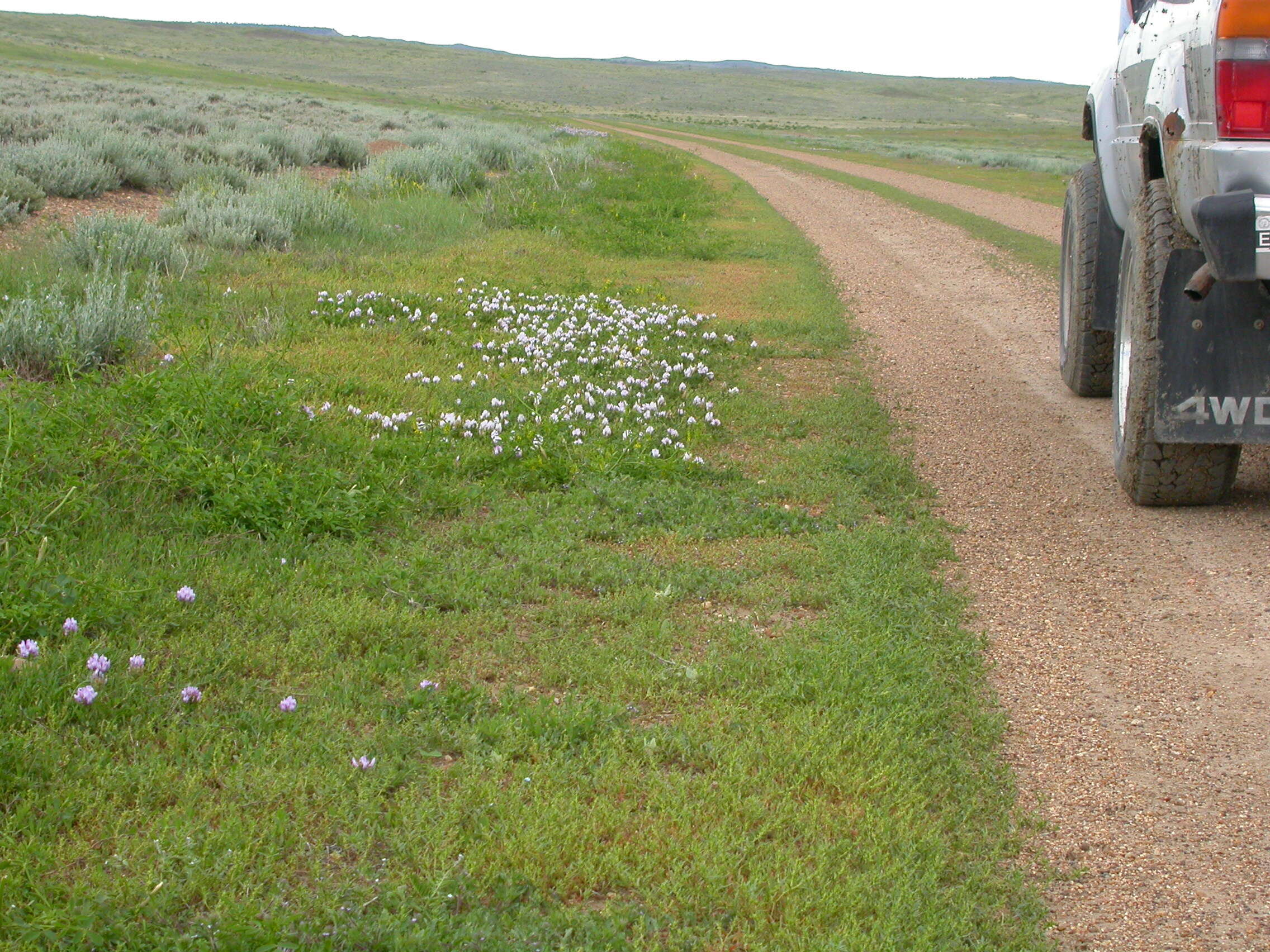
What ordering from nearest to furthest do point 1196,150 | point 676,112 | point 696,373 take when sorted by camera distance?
point 1196,150, point 696,373, point 676,112

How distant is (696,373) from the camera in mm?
7945

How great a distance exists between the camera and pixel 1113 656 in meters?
4.02

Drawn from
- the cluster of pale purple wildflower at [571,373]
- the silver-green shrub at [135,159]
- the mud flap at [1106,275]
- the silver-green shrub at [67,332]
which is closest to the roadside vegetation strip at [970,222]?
the mud flap at [1106,275]

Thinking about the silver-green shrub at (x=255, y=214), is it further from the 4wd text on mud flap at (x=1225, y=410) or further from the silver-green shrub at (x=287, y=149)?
the 4wd text on mud flap at (x=1225, y=410)

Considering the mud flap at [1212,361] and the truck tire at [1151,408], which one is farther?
the truck tire at [1151,408]

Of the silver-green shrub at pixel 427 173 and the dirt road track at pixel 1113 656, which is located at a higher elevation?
the silver-green shrub at pixel 427 173

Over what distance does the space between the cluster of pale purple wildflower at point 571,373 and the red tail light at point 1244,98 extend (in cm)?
278

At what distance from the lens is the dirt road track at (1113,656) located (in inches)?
111

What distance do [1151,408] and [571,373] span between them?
3.60 meters

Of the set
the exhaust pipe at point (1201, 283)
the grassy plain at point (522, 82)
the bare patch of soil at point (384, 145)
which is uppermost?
the grassy plain at point (522, 82)

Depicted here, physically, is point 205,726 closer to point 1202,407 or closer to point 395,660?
point 395,660

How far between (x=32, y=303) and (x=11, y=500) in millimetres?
2600

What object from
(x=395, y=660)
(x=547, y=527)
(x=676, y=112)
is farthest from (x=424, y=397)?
(x=676, y=112)

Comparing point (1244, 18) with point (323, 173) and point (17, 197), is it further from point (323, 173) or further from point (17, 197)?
point (323, 173)
